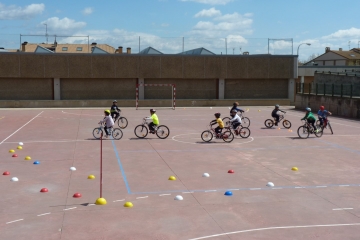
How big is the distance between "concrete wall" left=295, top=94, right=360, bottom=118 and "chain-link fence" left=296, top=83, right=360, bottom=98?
0.44 m

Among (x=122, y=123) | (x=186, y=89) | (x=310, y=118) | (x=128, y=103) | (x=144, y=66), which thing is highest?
(x=144, y=66)

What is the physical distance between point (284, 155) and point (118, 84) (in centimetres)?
3091

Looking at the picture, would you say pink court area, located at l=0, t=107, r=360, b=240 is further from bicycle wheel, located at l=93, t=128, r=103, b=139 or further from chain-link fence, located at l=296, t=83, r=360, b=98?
chain-link fence, located at l=296, t=83, r=360, b=98

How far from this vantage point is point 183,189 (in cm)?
1200

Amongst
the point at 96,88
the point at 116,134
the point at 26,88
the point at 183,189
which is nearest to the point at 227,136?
the point at 116,134

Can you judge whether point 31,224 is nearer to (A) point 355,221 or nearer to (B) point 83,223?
(B) point 83,223

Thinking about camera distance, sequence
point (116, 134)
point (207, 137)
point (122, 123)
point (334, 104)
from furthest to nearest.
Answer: point (334, 104)
point (122, 123)
point (116, 134)
point (207, 137)

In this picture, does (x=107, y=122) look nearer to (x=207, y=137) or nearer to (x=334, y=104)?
(x=207, y=137)

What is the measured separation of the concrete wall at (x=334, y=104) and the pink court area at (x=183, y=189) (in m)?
12.0

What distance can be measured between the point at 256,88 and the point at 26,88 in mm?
22115

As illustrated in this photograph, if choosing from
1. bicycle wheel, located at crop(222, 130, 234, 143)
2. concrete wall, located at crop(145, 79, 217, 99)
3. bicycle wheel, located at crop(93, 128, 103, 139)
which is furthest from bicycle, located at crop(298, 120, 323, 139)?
concrete wall, located at crop(145, 79, 217, 99)

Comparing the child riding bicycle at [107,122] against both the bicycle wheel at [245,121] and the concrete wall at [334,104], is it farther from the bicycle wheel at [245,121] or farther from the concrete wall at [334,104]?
the concrete wall at [334,104]

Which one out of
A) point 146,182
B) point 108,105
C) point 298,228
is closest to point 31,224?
point 146,182

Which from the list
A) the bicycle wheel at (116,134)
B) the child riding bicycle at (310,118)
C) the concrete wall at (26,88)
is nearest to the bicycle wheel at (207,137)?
the bicycle wheel at (116,134)
